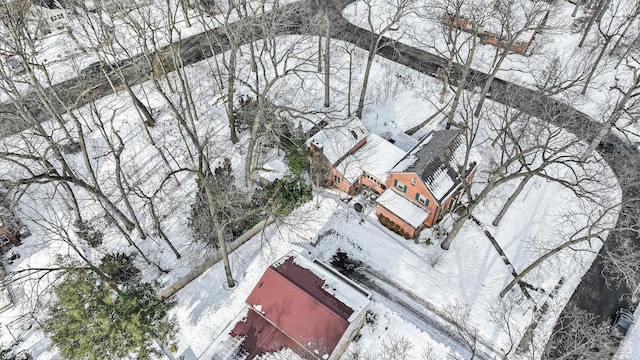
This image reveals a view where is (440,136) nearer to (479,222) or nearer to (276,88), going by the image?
(479,222)

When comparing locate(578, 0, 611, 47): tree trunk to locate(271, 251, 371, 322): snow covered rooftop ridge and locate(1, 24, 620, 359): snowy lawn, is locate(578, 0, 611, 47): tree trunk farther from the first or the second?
locate(271, 251, 371, 322): snow covered rooftop ridge

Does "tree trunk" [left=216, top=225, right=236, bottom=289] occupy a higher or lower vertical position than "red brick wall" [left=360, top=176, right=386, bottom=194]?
lower

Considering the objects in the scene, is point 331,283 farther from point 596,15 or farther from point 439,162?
point 596,15

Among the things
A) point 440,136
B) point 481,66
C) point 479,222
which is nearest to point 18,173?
point 440,136

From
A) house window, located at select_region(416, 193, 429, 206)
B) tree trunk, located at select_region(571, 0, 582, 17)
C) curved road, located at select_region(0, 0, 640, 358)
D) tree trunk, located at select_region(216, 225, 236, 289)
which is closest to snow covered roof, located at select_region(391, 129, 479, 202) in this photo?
house window, located at select_region(416, 193, 429, 206)

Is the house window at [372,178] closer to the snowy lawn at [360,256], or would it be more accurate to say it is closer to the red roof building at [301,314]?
the snowy lawn at [360,256]

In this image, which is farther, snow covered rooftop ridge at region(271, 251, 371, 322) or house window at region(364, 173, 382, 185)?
house window at region(364, 173, 382, 185)

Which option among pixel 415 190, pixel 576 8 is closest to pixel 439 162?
pixel 415 190
